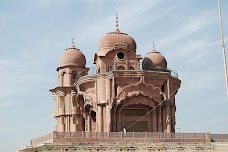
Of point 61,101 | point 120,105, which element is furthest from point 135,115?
point 61,101

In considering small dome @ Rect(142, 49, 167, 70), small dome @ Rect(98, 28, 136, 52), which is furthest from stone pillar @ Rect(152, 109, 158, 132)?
small dome @ Rect(98, 28, 136, 52)

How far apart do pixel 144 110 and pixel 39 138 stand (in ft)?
34.5

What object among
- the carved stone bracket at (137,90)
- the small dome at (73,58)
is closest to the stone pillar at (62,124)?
the small dome at (73,58)

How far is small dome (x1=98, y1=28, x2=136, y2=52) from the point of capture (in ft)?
147

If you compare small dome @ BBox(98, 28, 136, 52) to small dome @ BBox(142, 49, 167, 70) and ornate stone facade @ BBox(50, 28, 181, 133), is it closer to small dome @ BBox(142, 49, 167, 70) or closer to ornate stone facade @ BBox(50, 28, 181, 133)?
ornate stone facade @ BBox(50, 28, 181, 133)

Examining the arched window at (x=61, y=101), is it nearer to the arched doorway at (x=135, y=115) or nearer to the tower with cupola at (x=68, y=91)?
the tower with cupola at (x=68, y=91)

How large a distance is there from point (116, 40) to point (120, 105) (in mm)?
7544

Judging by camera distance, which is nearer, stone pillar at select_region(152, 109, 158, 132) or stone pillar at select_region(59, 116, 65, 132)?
stone pillar at select_region(152, 109, 158, 132)

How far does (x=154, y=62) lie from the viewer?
151ft

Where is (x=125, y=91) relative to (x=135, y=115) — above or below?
above

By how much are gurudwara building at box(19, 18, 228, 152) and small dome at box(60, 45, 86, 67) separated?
0.52ft

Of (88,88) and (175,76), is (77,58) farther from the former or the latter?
(175,76)

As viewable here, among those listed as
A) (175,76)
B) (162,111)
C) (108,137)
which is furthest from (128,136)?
(175,76)

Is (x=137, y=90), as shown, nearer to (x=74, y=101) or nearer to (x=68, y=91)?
(x=74, y=101)
